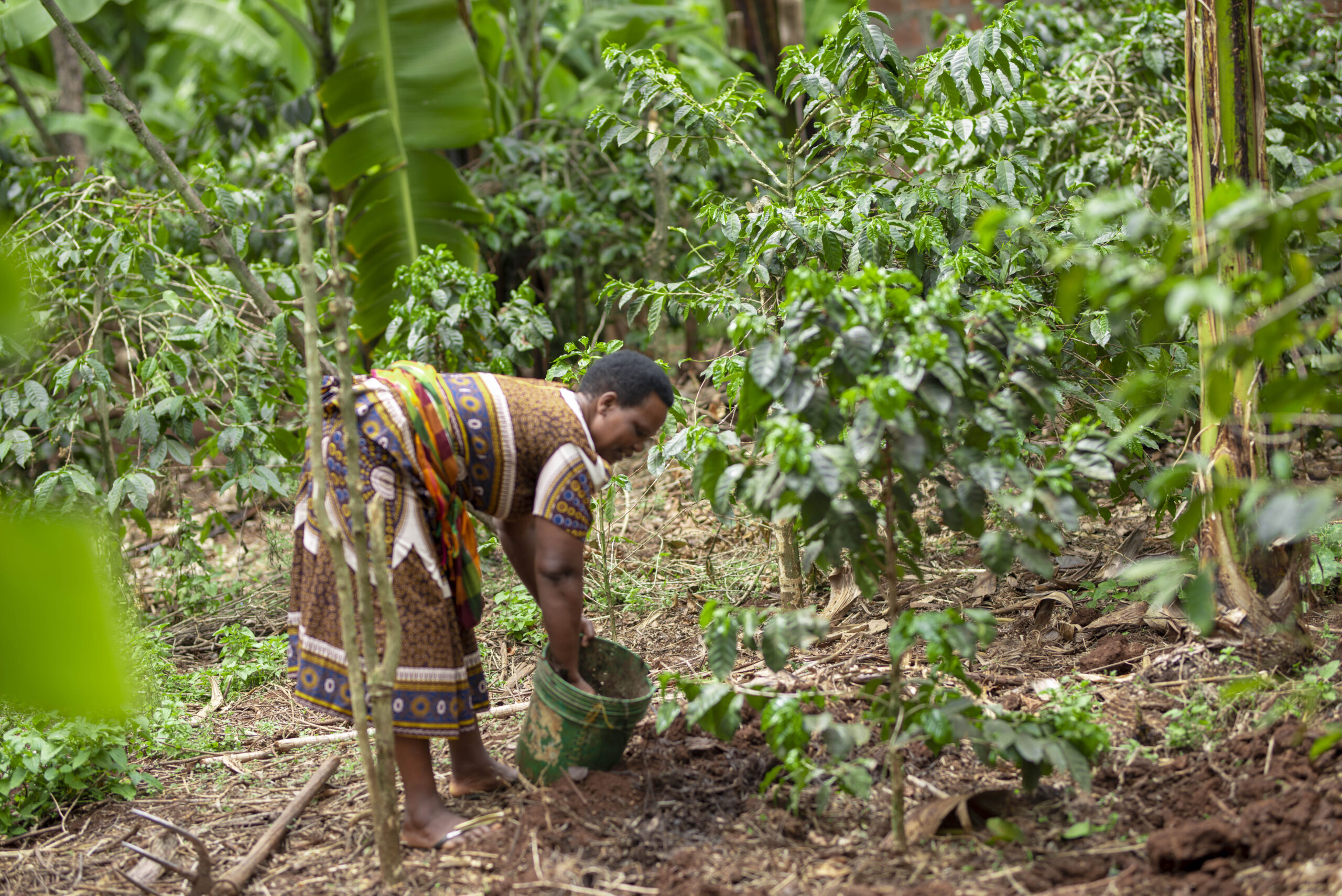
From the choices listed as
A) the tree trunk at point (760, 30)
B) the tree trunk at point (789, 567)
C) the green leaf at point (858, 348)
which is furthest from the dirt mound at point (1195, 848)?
the tree trunk at point (760, 30)

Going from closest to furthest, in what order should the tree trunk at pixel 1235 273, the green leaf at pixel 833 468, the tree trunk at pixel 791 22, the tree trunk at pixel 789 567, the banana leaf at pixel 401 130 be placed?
the green leaf at pixel 833 468
the tree trunk at pixel 1235 273
the tree trunk at pixel 789 567
the banana leaf at pixel 401 130
the tree trunk at pixel 791 22

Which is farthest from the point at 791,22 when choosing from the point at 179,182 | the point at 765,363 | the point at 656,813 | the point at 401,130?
the point at 656,813

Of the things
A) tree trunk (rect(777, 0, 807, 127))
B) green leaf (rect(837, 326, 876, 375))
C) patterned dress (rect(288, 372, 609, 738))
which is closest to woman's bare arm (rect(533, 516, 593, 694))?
patterned dress (rect(288, 372, 609, 738))

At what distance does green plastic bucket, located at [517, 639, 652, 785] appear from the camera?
255 centimetres

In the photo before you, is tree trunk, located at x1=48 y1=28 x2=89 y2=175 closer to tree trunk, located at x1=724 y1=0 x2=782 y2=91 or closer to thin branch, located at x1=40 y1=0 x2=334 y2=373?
thin branch, located at x1=40 y1=0 x2=334 y2=373

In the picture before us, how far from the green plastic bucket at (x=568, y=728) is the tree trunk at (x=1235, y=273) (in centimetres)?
163

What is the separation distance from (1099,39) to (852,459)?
12.1 feet

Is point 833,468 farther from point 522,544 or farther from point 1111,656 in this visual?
point 1111,656

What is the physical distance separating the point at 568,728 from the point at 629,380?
899 millimetres

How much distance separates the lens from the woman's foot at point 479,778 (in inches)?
108

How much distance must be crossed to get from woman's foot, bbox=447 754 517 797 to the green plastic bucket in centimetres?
7

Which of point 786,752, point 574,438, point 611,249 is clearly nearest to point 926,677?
point 786,752

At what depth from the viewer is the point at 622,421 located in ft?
8.44

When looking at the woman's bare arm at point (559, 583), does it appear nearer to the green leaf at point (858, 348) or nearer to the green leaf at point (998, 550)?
the green leaf at point (858, 348)
